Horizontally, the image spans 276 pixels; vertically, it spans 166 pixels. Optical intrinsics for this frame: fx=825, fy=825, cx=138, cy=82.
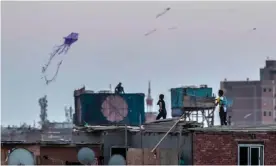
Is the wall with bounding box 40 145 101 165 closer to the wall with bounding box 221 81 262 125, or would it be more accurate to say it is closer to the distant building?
the distant building

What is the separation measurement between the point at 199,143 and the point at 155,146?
2.68m

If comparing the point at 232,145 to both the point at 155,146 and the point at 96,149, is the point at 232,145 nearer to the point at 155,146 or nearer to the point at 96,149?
the point at 155,146

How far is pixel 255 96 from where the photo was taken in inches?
4838

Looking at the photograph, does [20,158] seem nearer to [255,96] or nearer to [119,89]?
[119,89]

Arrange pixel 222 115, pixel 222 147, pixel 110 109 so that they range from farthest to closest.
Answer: pixel 110 109, pixel 222 115, pixel 222 147

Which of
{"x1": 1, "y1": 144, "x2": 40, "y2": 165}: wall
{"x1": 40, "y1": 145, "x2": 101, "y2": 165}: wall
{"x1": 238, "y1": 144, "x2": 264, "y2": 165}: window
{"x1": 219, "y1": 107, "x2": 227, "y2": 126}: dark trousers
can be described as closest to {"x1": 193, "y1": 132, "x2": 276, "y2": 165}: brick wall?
{"x1": 238, "y1": 144, "x2": 264, "y2": 165}: window

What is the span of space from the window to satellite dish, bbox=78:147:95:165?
4.80 metres

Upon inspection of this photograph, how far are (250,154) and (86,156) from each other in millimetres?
5066

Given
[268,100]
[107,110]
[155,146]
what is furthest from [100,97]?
[268,100]

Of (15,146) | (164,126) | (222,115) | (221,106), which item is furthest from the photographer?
(222,115)

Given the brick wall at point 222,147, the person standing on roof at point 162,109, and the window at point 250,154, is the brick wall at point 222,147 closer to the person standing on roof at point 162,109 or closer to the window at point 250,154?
the window at point 250,154

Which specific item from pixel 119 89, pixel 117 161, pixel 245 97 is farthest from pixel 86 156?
pixel 245 97

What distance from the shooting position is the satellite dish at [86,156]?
78.7 ft

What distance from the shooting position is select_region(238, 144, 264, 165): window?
21.4 meters
